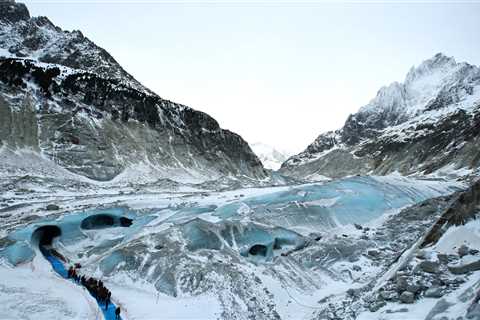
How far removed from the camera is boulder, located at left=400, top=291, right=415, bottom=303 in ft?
46.0

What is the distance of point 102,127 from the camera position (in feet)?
242

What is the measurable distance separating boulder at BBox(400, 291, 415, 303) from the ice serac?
176ft

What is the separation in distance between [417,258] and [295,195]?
19.0 m

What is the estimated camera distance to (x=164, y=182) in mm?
59875

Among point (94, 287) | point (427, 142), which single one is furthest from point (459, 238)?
point (427, 142)

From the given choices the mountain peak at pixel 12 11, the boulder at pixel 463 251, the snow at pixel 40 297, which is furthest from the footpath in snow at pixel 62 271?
the mountain peak at pixel 12 11

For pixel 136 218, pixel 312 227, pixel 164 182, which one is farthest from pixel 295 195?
pixel 164 182

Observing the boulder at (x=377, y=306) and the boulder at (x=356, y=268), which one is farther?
the boulder at (x=356, y=268)

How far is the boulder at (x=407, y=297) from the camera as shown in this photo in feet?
46.0

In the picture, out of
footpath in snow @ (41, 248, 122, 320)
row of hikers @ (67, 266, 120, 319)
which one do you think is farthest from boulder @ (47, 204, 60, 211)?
row of hikers @ (67, 266, 120, 319)

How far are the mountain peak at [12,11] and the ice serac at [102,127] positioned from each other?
55.9ft

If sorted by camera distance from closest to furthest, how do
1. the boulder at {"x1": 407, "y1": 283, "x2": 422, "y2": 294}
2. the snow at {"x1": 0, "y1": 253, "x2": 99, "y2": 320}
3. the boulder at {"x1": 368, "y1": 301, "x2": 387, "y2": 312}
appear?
the boulder at {"x1": 407, "y1": 283, "x2": 422, "y2": 294} → the boulder at {"x1": 368, "y1": 301, "x2": 387, "y2": 312} → the snow at {"x1": 0, "y1": 253, "x2": 99, "y2": 320}

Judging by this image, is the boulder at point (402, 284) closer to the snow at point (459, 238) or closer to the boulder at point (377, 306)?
the boulder at point (377, 306)

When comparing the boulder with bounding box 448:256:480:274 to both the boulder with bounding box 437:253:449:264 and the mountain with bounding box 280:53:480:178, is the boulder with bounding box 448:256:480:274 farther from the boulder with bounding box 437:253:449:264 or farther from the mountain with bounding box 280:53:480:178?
the mountain with bounding box 280:53:480:178
